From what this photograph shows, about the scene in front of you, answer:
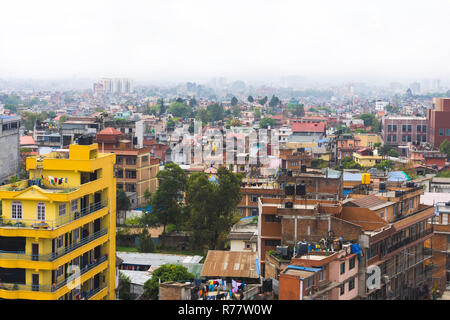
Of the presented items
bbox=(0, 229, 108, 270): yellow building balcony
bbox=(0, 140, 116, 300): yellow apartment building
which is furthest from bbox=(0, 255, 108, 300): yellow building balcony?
bbox=(0, 229, 108, 270): yellow building balcony

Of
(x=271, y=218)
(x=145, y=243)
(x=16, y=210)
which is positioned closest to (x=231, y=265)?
(x=271, y=218)

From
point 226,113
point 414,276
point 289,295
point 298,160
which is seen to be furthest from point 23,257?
point 226,113

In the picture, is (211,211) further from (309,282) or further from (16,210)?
(309,282)

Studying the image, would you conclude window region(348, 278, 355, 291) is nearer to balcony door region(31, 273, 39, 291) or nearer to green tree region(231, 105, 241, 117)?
balcony door region(31, 273, 39, 291)

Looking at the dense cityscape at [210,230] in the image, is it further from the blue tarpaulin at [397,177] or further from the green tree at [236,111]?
the green tree at [236,111]

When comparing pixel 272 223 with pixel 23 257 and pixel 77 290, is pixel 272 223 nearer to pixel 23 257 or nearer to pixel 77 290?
pixel 77 290

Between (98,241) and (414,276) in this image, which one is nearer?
(98,241)

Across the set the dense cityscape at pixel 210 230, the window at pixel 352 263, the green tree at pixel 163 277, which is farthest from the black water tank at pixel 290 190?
the window at pixel 352 263
